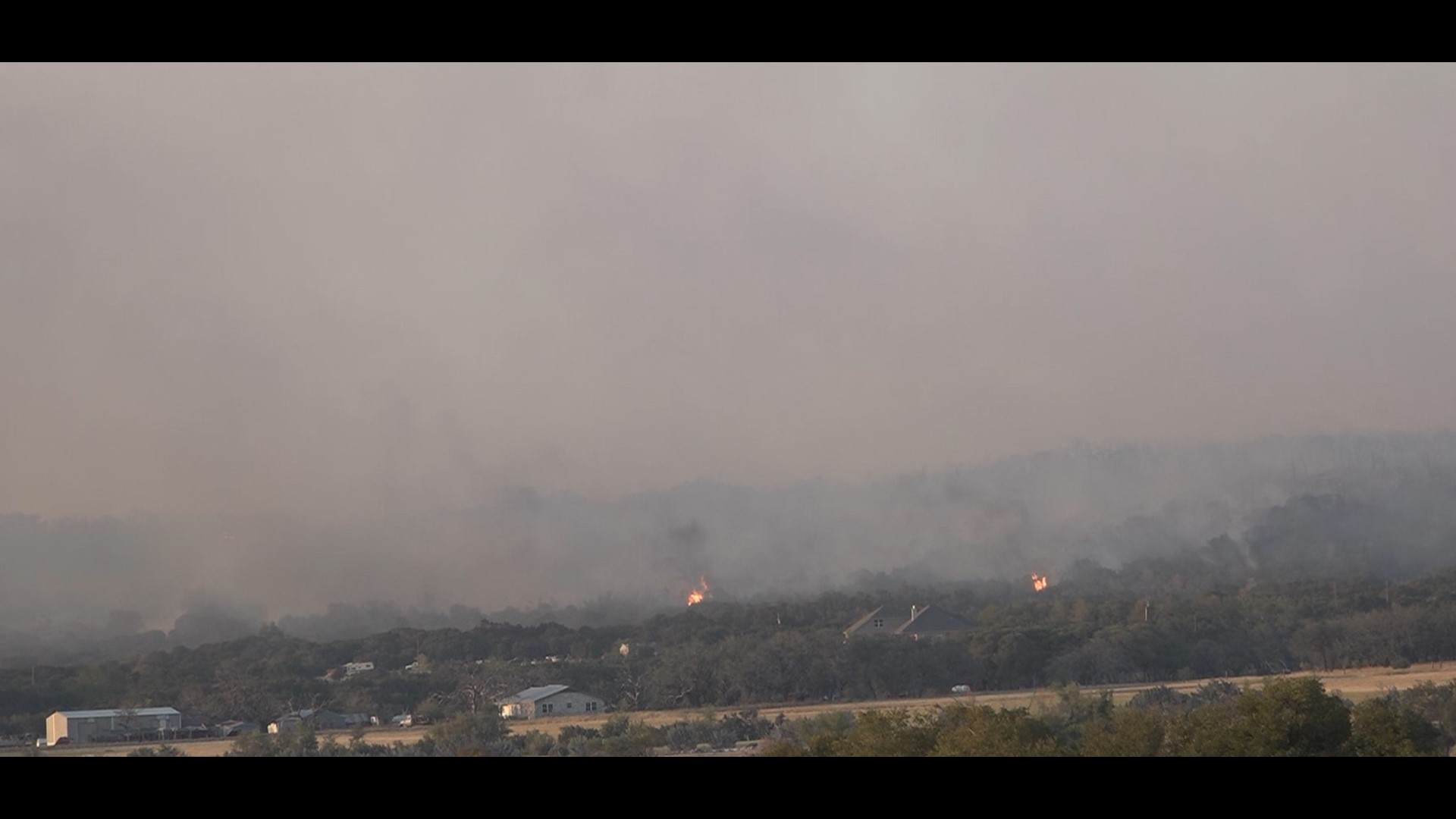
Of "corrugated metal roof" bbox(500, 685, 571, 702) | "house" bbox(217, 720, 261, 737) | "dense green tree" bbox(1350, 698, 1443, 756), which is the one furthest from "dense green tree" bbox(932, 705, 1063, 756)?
"house" bbox(217, 720, 261, 737)

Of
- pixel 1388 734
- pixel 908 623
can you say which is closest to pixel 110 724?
pixel 908 623

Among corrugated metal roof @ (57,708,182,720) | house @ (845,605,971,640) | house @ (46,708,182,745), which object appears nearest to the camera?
house @ (46,708,182,745)

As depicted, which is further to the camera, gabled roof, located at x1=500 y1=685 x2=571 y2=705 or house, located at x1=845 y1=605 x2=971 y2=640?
house, located at x1=845 y1=605 x2=971 y2=640

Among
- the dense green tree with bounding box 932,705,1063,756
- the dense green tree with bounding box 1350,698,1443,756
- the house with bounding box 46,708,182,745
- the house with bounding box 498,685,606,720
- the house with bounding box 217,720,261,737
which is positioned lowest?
the dense green tree with bounding box 1350,698,1443,756

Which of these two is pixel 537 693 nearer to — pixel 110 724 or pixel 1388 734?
pixel 110 724

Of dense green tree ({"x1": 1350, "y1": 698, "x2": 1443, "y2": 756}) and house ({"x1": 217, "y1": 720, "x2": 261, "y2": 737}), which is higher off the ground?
house ({"x1": 217, "y1": 720, "x2": 261, "y2": 737})

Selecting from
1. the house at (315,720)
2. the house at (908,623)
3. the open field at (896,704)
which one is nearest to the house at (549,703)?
the open field at (896,704)

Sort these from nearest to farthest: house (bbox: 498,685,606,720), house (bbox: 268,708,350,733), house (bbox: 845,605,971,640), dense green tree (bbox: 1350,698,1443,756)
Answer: dense green tree (bbox: 1350,698,1443,756), house (bbox: 268,708,350,733), house (bbox: 498,685,606,720), house (bbox: 845,605,971,640)

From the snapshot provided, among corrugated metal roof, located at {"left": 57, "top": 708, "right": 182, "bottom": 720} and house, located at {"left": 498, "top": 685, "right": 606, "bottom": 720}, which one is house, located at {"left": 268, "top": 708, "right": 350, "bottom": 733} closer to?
corrugated metal roof, located at {"left": 57, "top": 708, "right": 182, "bottom": 720}
